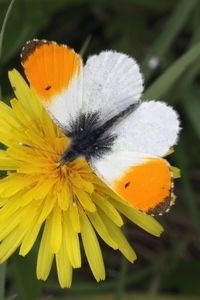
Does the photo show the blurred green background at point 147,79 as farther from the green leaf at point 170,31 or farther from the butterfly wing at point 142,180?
the butterfly wing at point 142,180

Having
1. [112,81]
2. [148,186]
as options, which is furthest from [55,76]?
[148,186]

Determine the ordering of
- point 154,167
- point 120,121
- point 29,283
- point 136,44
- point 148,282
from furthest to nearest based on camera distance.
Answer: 1. point 136,44
2. point 148,282
3. point 29,283
4. point 120,121
5. point 154,167

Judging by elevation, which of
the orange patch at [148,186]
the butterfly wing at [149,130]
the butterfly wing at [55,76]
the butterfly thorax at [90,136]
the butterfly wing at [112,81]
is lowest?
the orange patch at [148,186]

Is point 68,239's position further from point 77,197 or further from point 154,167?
point 154,167

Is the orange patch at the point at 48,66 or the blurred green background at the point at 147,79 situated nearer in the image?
the orange patch at the point at 48,66

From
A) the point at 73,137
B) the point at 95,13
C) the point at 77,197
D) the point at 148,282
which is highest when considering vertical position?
the point at 95,13

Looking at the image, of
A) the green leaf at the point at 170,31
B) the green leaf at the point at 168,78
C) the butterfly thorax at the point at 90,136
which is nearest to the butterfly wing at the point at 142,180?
the butterfly thorax at the point at 90,136

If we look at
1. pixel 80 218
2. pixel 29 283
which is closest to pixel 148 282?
pixel 29 283
